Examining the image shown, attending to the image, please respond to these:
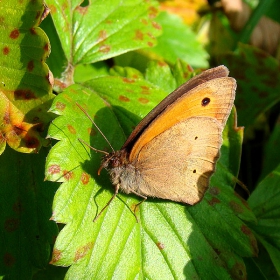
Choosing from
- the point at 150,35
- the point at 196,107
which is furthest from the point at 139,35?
the point at 196,107

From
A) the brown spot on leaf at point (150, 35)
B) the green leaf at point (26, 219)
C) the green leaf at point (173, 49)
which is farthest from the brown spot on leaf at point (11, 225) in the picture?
the green leaf at point (173, 49)

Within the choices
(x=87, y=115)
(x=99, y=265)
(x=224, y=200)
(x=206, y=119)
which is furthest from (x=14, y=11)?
(x=224, y=200)

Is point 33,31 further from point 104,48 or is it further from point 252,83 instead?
point 252,83

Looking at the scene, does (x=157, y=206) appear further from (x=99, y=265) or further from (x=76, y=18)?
(x=76, y=18)

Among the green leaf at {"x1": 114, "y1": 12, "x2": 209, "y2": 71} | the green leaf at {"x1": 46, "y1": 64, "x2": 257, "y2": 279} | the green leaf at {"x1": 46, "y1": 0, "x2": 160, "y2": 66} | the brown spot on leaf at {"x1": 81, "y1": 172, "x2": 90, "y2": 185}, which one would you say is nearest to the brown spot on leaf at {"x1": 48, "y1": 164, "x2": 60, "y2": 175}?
the green leaf at {"x1": 46, "y1": 64, "x2": 257, "y2": 279}

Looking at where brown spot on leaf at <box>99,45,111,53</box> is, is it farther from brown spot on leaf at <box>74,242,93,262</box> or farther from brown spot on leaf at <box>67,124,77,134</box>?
brown spot on leaf at <box>74,242,93,262</box>

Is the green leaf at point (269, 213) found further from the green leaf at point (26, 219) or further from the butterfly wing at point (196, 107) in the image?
the green leaf at point (26, 219)
